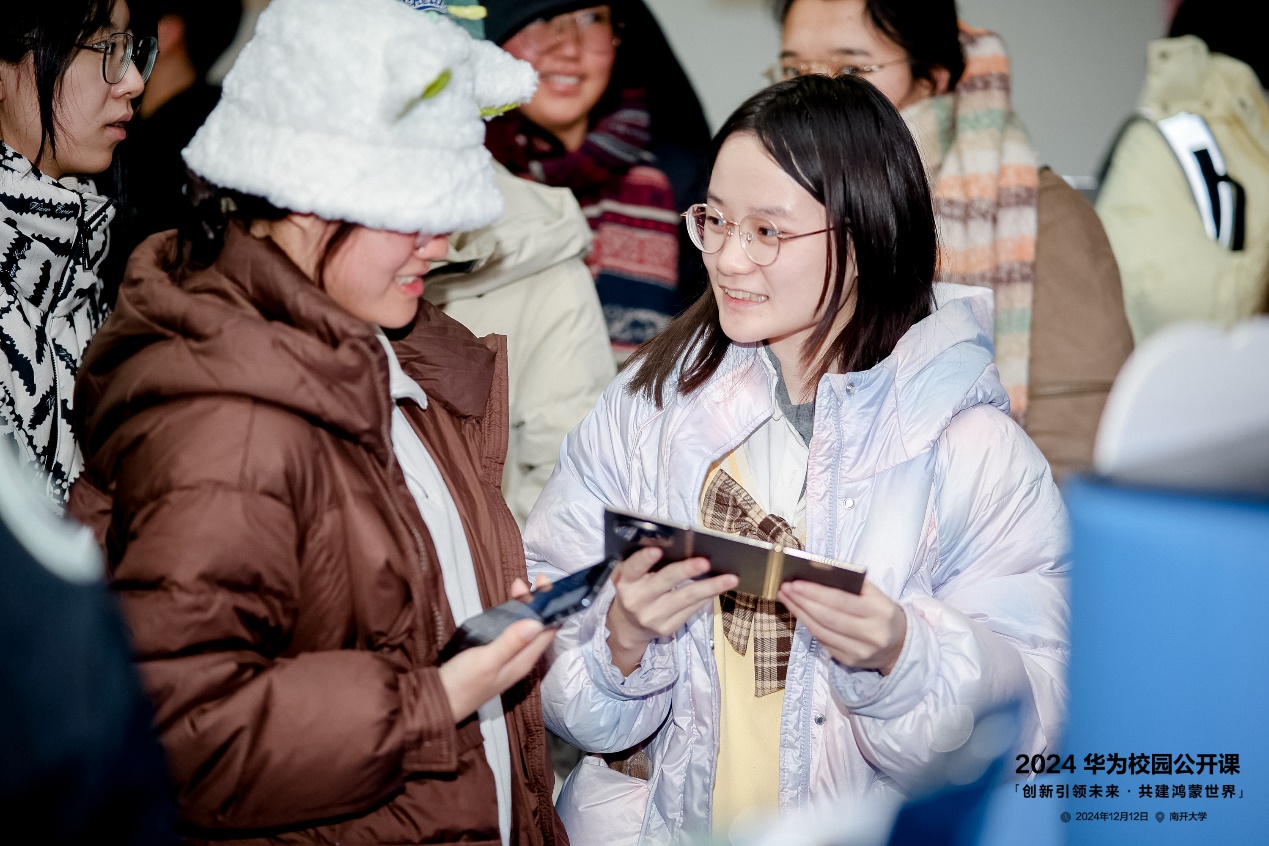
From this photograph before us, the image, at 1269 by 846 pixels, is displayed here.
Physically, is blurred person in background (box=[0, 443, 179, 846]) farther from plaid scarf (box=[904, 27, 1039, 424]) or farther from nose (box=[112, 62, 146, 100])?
plaid scarf (box=[904, 27, 1039, 424])

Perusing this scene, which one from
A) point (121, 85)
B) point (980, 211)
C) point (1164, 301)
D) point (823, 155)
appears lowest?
point (1164, 301)

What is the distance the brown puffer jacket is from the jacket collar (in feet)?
1.67

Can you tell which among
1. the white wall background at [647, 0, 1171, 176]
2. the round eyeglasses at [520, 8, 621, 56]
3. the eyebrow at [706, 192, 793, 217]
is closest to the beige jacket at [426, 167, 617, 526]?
the round eyeglasses at [520, 8, 621, 56]

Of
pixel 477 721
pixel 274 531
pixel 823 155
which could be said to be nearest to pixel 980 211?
pixel 823 155

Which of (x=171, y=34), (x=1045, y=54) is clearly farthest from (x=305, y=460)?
(x=1045, y=54)

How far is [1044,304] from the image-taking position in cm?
259

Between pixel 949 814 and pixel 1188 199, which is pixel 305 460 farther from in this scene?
pixel 1188 199

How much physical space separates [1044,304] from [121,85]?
79.1 inches

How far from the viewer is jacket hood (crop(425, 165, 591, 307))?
2410mm

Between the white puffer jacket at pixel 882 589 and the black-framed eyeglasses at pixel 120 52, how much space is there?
1.09m

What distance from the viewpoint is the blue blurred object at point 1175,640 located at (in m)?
0.72

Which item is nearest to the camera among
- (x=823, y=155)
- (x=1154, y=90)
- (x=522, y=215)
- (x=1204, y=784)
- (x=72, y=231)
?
(x=1204, y=784)

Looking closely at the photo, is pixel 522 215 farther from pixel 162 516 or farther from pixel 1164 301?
pixel 1164 301

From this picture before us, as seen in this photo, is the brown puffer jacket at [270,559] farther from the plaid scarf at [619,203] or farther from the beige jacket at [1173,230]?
the beige jacket at [1173,230]
